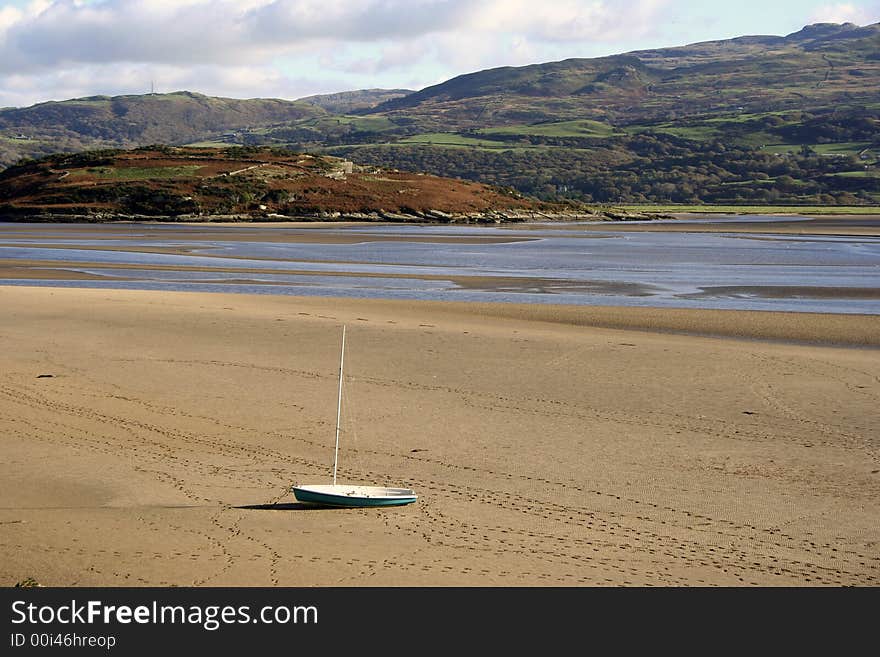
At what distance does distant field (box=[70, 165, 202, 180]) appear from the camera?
8606 centimetres

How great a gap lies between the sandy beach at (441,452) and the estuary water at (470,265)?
7.71 metres

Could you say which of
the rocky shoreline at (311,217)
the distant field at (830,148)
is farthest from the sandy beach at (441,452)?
the distant field at (830,148)

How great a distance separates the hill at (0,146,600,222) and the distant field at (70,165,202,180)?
0.08 metres

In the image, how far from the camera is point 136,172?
87.1m

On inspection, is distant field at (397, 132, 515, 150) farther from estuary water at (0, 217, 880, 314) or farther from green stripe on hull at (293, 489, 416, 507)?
green stripe on hull at (293, 489, 416, 507)

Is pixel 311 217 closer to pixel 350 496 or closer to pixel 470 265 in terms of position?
pixel 470 265

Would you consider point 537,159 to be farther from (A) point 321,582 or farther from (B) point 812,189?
(A) point 321,582

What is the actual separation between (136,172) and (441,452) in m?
79.0

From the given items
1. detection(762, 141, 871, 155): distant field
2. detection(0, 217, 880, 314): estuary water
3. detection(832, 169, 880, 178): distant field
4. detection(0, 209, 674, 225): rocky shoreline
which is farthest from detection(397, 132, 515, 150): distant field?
detection(0, 217, 880, 314): estuary water

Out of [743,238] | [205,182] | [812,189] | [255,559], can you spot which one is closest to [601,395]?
[255,559]

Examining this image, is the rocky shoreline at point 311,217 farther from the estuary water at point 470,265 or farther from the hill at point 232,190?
the estuary water at point 470,265

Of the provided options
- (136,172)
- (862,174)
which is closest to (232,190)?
(136,172)

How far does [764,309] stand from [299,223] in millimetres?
53389

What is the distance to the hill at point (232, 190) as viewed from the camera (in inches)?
3147
